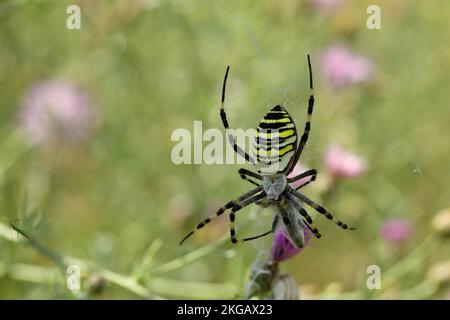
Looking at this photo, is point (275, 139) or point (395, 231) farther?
point (395, 231)

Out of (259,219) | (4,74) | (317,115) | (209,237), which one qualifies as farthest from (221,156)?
(4,74)

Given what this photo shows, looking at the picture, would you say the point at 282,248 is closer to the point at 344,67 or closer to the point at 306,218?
the point at 306,218

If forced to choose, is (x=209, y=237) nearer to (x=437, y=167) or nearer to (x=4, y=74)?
(x=4, y=74)

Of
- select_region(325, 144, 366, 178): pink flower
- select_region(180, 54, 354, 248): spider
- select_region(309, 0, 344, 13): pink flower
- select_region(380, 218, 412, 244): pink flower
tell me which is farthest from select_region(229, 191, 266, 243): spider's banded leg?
select_region(309, 0, 344, 13): pink flower

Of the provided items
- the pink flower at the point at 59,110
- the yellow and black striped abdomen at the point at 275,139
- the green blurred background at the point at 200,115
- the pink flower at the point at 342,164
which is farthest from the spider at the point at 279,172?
the pink flower at the point at 59,110

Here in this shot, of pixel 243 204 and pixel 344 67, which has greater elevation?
pixel 344 67

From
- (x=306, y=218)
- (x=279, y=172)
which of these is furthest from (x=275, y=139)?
(x=306, y=218)

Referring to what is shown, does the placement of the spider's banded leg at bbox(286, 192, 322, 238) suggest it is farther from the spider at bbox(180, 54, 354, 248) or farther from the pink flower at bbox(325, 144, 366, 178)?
the pink flower at bbox(325, 144, 366, 178)
